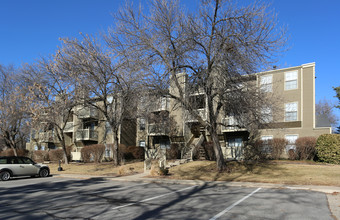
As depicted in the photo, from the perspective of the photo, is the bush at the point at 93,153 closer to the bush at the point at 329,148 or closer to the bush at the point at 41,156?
the bush at the point at 41,156

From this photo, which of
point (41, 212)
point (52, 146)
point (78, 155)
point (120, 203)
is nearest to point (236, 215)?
point (120, 203)

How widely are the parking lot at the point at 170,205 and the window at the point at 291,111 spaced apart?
15291 mm

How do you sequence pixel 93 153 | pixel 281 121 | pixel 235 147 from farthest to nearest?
1. pixel 93 153
2. pixel 235 147
3. pixel 281 121

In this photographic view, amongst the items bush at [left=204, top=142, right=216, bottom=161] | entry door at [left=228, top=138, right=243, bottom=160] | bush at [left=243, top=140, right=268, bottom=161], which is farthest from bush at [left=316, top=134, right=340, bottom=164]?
bush at [left=204, top=142, right=216, bottom=161]

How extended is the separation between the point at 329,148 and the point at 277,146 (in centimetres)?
389

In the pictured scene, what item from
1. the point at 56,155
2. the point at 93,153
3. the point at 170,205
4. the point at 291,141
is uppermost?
the point at 291,141

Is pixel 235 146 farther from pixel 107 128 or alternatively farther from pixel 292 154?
pixel 107 128

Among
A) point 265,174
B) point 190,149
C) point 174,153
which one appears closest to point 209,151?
point 190,149

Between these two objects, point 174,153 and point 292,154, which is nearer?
point 292,154

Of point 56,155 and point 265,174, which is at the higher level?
point 265,174

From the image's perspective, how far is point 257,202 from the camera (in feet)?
29.7

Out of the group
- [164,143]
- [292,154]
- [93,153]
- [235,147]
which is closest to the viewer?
[292,154]

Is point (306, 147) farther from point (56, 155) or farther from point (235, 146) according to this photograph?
point (56, 155)

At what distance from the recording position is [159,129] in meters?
29.3
